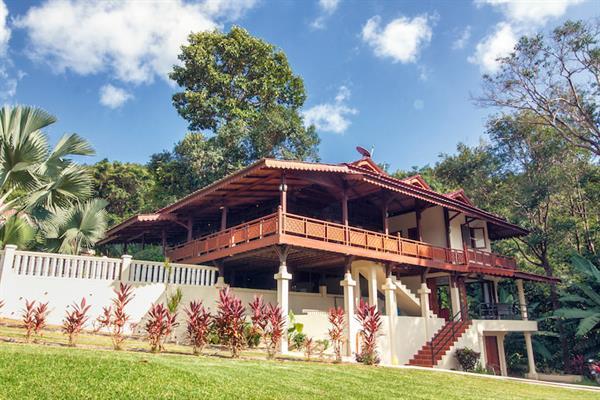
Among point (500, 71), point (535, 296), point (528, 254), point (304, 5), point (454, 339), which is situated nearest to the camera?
point (304, 5)

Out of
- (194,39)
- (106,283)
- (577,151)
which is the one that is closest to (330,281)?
(106,283)

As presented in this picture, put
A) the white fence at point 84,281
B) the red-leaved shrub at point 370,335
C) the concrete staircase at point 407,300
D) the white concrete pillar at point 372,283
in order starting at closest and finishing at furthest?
1. the red-leaved shrub at point 370,335
2. the white fence at point 84,281
3. the white concrete pillar at point 372,283
4. the concrete staircase at point 407,300

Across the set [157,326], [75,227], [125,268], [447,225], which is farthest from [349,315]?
[75,227]

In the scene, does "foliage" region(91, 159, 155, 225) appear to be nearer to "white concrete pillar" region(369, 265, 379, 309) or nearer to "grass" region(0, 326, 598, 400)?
"white concrete pillar" region(369, 265, 379, 309)

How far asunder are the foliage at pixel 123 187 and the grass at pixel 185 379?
69.7ft

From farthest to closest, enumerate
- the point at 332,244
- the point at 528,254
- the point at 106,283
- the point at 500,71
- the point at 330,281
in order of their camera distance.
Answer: the point at 528,254, the point at 500,71, the point at 330,281, the point at 332,244, the point at 106,283

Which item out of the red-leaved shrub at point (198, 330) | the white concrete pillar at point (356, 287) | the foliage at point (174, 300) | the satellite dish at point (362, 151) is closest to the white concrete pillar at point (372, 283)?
the white concrete pillar at point (356, 287)

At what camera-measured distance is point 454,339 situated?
60.0 feet

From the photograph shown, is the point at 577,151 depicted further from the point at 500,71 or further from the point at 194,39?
the point at 194,39

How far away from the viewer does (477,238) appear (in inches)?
981

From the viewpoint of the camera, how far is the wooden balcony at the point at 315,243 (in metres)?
14.6

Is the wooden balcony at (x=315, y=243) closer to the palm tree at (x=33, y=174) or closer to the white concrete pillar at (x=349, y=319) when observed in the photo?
the white concrete pillar at (x=349, y=319)

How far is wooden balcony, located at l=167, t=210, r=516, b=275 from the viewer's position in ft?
47.9

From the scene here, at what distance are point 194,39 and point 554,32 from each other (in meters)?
23.4
